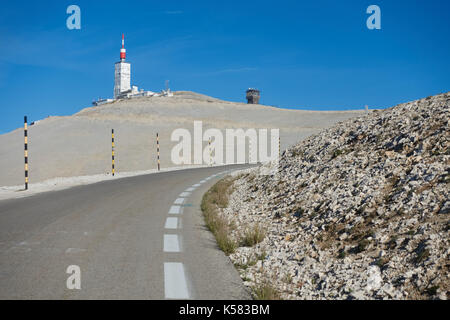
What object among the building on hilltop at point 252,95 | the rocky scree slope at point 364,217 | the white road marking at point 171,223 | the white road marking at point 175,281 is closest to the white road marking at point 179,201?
the rocky scree slope at point 364,217

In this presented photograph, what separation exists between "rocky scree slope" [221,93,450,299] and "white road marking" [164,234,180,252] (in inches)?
32.8

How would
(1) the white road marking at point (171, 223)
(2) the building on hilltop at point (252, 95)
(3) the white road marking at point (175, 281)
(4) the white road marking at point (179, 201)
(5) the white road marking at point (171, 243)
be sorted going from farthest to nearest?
(2) the building on hilltop at point (252, 95) < (4) the white road marking at point (179, 201) < (1) the white road marking at point (171, 223) < (5) the white road marking at point (171, 243) < (3) the white road marking at point (175, 281)

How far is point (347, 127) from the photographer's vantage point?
10398 millimetres

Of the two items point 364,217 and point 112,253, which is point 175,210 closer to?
point 112,253

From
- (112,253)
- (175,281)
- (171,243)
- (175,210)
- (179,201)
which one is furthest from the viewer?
(179,201)

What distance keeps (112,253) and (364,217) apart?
3445mm

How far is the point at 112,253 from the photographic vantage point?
5160mm

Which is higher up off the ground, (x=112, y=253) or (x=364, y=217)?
(x=364, y=217)

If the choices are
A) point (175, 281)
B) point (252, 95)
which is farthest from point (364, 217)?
point (252, 95)

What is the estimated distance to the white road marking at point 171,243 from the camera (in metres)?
5.44

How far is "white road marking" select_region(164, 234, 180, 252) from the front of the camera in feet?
17.9
